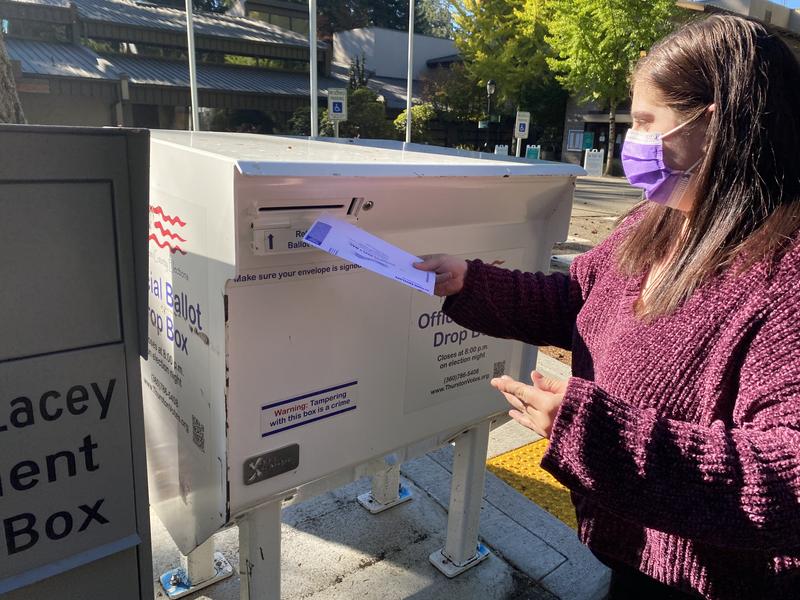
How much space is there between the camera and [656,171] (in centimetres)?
138

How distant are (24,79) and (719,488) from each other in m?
21.3

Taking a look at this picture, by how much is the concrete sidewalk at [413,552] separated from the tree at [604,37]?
62.7 ft

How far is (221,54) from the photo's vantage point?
976 inches

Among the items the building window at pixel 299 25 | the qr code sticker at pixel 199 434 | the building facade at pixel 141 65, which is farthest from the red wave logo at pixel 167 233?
the building window at pixel 299 25

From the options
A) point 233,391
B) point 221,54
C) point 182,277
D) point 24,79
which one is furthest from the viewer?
point 221,54

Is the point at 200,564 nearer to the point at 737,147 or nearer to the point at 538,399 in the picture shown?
the point at 538,399

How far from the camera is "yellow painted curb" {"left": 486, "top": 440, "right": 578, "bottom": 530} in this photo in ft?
9.73

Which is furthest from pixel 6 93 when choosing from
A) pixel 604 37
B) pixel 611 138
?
pixel 611 138

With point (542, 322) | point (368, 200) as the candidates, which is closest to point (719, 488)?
point (542, 322)

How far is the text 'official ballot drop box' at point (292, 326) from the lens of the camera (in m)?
1.42

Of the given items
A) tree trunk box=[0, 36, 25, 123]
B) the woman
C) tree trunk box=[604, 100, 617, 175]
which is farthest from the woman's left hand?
tree trunk box=[604, 100, 617, 175]

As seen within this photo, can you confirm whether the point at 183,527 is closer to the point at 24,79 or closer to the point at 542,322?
the point at 542,322

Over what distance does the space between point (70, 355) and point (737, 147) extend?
1.37 meters

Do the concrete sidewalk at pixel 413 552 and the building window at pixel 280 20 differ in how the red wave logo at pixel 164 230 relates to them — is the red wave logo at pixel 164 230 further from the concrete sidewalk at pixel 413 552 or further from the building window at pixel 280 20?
the building window at pixel 280 20
